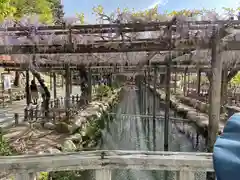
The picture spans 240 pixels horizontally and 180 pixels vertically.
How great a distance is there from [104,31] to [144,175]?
3782mm

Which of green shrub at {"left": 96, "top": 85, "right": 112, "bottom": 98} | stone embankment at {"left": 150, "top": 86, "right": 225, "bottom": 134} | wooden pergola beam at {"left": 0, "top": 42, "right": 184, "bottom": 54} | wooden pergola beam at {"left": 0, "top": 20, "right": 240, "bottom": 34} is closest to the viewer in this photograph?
wooden pergola beam at {"left": 0, "top": 20, "right": 240, "bottom": 34}

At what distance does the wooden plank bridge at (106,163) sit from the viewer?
4.85 ft

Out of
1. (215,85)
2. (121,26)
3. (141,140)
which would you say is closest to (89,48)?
(121,26)

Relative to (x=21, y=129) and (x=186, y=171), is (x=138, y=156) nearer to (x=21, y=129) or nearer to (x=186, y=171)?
(x=186, y=171)

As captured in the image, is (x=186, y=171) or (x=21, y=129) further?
(x=21, y=129)

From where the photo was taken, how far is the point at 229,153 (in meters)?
0.98

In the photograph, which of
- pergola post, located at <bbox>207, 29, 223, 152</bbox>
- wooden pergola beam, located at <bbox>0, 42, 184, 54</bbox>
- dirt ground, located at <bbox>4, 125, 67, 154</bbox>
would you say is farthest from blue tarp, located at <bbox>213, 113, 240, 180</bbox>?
dirt ground, located at <bbox>4, 125, 67, 154</bbox>

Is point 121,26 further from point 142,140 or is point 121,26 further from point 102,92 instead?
point 102,92

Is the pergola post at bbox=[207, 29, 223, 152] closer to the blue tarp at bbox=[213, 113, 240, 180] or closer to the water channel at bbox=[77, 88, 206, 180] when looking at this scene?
the water channel at bbox=[77, 88, 206, 180]

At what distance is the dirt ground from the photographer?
17.1 ft

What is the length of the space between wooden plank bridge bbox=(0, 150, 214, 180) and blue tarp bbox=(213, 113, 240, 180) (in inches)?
17.7

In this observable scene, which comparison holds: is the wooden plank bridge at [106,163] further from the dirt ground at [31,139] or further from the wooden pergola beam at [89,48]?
the dirt ground at [31,139]

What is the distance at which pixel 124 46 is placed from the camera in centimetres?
425

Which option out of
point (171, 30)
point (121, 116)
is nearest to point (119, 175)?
point (171, 30)
